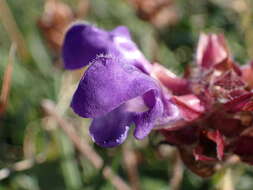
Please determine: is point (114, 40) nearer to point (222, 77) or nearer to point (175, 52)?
point (222, 77)

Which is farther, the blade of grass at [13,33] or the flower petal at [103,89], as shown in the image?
the blade of grass at [13,33]

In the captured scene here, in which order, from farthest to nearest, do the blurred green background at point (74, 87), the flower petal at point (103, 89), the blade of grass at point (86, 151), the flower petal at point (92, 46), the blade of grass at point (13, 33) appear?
the blade of grass at point (13, 33)
the blurred green background at point (74, 87)
the blade of grass at point (86, 151)
the flower petal at point (92, 46)
the flower petal at point (103, 89)

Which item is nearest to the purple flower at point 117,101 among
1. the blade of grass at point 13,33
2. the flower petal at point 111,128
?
the flower petal at point 111,128

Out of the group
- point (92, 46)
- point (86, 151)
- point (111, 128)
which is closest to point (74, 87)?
point (86, 151)

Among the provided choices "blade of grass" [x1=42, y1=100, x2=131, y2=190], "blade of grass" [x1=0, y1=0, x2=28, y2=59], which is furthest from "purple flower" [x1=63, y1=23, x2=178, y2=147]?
"blade of grass" [x1=0, y1=0, x2=28, y2=59]

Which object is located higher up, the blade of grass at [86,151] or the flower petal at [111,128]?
the flower petal at [111,128]

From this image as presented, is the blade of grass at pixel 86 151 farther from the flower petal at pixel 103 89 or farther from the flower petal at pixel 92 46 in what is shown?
the flower petal at pixel 103 89
